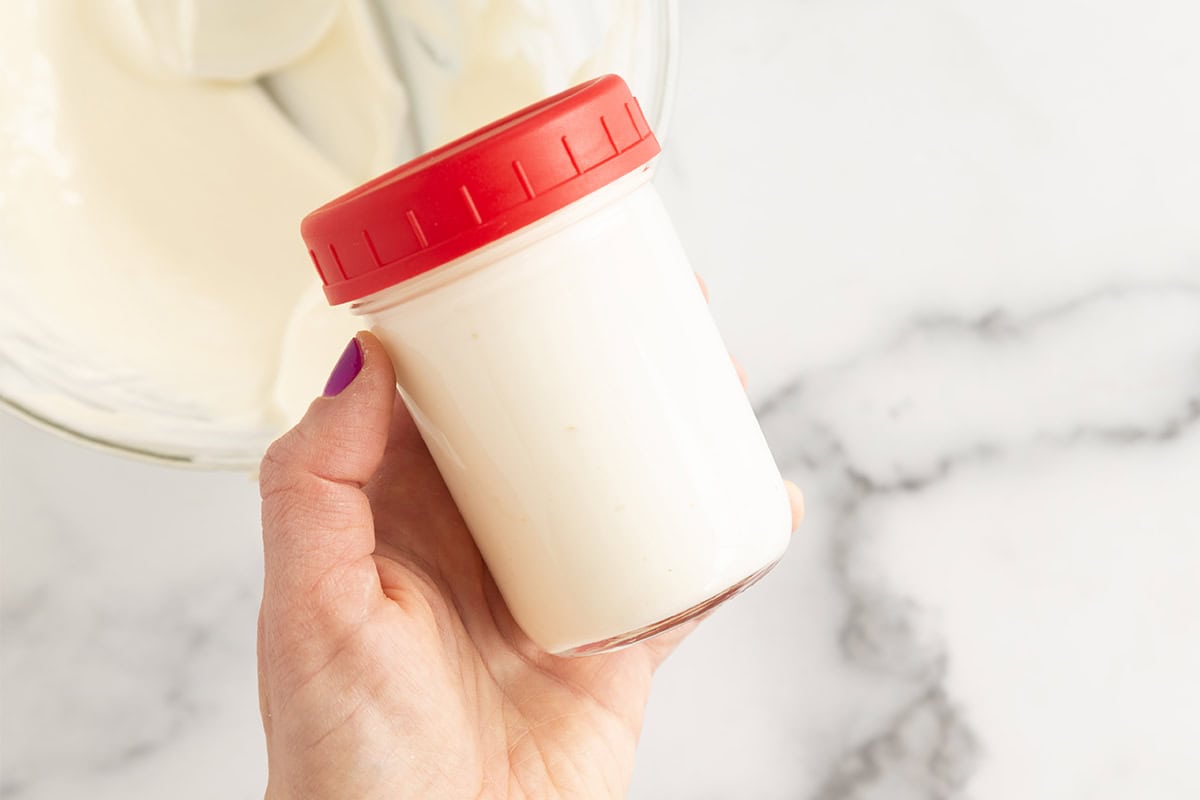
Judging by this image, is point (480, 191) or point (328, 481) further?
point (328, 481)

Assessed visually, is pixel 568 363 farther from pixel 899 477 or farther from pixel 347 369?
pixel 899 477

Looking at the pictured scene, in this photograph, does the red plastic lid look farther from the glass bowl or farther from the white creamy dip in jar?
the glass bowl

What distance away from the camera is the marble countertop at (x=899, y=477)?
1.00 metres

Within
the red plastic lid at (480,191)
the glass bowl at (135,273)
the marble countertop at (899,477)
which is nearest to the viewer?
the red plastic lid at (480,191)

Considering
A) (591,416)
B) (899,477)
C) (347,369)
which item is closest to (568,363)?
(591,416)

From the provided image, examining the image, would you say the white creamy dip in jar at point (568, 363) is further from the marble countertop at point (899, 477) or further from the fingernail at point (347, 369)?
the marble countertop at point (899, 477)

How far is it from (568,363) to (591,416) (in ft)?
0.11

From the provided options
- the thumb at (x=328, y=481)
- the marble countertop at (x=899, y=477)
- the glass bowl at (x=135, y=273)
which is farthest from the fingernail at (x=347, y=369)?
the marble countertop at (x=899, y=477)

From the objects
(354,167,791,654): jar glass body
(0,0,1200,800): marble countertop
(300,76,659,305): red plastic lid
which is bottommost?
(0,0,1200,800): marble countertop

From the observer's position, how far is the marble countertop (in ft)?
3.29

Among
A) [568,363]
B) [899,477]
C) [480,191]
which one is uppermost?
[480,191]

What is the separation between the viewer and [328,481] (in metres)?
0.69

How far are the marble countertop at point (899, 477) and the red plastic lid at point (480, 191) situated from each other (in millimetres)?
412

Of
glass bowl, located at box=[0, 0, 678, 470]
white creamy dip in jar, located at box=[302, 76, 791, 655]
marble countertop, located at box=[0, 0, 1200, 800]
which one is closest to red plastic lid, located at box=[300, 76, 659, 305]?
white creamy dip in jar, located at box=[302, 76, 791, 655]
